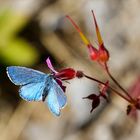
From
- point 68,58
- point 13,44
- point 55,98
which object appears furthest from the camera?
point 68,58

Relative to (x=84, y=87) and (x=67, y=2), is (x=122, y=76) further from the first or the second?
(x=67, y=2)

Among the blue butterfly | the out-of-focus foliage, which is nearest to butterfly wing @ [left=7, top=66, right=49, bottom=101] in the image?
the blue butterfly

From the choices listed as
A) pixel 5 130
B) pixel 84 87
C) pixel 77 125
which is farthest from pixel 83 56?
pixel 5 130

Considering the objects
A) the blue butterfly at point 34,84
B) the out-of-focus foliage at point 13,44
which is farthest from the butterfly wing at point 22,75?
the out-of-focus foliage at point 13,44

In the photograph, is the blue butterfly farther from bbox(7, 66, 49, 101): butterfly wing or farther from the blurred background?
the blurred background

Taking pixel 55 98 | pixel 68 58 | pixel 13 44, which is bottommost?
pixel 68 58

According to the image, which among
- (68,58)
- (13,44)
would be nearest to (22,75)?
(13,44)

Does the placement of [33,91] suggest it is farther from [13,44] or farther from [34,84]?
[13,44]
